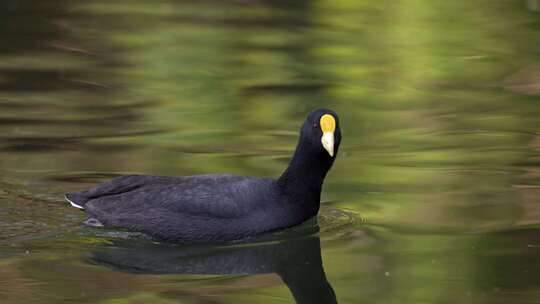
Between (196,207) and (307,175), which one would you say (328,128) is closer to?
(307,175)

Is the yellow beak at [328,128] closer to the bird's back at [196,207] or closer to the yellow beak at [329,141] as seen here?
the yellow beak at [329,141]

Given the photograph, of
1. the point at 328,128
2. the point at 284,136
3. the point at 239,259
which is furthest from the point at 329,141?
the point at 284,136

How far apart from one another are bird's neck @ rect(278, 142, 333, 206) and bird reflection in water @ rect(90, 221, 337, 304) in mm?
278

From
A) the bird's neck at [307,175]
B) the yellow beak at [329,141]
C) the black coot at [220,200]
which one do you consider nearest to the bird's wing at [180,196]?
the black coot at [220,200]

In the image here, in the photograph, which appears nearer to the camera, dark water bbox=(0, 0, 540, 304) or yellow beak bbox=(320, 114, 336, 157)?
dark water bbox=(0, 0, 540, 304)

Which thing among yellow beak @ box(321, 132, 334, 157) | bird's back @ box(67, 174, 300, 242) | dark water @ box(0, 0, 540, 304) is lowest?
dark water @ box(0, 0, 540, 304)

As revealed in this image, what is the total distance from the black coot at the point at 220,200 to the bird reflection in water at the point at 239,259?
111 millimetres

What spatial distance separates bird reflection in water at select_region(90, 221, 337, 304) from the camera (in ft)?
25.9

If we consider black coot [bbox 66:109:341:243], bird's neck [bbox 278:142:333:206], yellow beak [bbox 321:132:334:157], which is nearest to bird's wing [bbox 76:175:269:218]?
black coot [bbox 66:109:341:243]

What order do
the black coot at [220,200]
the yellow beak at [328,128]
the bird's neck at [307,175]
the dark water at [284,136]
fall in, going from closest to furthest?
the dark water at [284,136]
the yellow beak at [328,128]
the black coot at [220,200]
the bird's neck at [307,175]

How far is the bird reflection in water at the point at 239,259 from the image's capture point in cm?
791

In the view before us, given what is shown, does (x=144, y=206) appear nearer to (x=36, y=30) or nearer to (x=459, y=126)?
(x=459, y=126)

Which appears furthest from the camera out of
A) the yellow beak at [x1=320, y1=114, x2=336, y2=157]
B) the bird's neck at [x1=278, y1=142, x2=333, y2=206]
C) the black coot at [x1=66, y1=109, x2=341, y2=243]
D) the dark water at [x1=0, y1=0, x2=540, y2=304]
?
the bird's neck at [x1=278, y1=142, x2=333, y2=206]

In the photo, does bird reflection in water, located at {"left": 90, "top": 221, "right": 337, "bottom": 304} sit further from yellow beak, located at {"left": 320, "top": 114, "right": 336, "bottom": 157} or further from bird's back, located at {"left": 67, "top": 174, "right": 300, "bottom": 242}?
yellow beak, located at {"left": 320, "top": 114, "right": 336, "bottom": 157}
